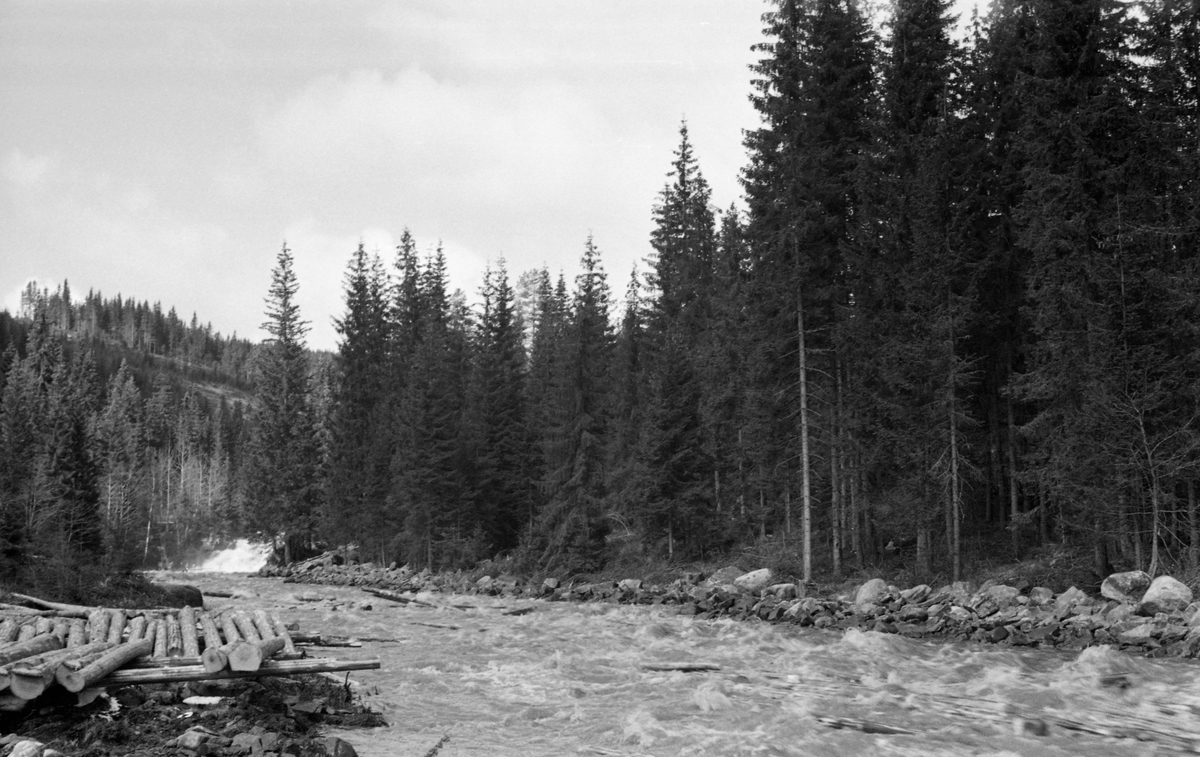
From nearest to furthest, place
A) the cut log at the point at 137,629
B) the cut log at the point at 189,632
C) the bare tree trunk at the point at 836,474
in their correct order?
the cut log at the point at 189,632 → the cut log at the point at 137,629 → the bare tree trunk at the point at 836,474

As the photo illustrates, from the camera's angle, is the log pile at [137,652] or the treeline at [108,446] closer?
the log pile at [137,652]

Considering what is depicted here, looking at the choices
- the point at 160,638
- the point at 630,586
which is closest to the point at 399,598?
the point at 630,586

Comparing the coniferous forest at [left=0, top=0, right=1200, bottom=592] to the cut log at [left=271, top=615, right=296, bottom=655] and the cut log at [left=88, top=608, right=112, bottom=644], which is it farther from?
the cut log at [left=271, top=615, right=296, bottom=655]

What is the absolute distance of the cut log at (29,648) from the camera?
751 centimetres

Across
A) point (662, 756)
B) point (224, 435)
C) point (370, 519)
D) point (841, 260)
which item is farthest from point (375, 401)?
point (224, 435)

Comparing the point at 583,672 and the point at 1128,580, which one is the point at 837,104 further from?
the point at 583,672

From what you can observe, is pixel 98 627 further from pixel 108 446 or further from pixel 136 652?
pixel 108 446

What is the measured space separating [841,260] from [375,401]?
32.6 m

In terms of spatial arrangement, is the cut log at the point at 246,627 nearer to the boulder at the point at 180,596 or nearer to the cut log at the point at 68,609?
the cut log at the point at 68,609

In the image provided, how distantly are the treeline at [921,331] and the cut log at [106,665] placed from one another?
17.5m

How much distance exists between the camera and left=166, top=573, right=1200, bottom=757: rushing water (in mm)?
8336

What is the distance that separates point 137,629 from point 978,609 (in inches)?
618

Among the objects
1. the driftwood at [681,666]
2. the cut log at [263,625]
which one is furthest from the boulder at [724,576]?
the cut log at [263,625]

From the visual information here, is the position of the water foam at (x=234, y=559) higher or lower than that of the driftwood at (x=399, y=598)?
lower
